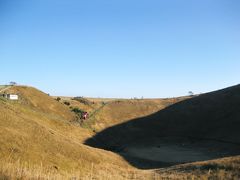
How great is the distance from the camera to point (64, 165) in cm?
2820

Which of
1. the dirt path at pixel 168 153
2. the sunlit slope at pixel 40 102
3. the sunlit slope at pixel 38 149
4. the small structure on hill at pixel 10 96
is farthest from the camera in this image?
the sunlit slope at pixel 40 102

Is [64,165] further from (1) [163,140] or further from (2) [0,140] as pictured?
(1) [163,140]

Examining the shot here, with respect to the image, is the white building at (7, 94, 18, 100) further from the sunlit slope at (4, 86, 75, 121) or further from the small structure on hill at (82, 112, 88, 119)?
the small structure on hill at (82, 112, 88, 119)

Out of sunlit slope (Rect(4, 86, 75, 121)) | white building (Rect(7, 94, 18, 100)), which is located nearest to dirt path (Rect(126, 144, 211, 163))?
sunlit slope (Rect(4, 86, 75, 121))

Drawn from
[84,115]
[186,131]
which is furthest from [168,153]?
[84,115]

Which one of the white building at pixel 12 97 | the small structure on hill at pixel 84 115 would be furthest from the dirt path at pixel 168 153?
the white building at pixel 12 97

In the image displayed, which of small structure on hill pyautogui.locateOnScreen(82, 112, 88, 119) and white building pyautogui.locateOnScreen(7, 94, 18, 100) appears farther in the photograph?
small structure on hill pyautogui.locateOnScreen(82, 112, 88, 119)

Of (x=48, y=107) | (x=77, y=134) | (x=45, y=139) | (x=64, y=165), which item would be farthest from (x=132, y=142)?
(x=64, y=165)

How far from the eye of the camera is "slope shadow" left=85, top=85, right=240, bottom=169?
5828 cm

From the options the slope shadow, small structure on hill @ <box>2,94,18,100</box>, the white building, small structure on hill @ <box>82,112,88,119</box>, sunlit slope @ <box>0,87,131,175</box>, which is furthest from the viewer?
small structure on hill @ <box>82,112,88,119</box>

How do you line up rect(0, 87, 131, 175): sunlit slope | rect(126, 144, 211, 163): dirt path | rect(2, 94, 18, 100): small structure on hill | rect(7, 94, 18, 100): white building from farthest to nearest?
rect(7, 94, 18, 100): white building < rect(2, 94, 18, 100): small structure on hill < rect(126, 144, 211, 163): dirt path < rect(0, 87, 131, 175): sunlit slope

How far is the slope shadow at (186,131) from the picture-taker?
58.3 m

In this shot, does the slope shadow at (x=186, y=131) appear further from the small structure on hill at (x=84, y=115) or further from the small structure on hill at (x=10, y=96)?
the small structure on hill at (x=10, y=96)

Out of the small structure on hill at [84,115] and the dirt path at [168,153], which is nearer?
the dirt path at [168,153]
